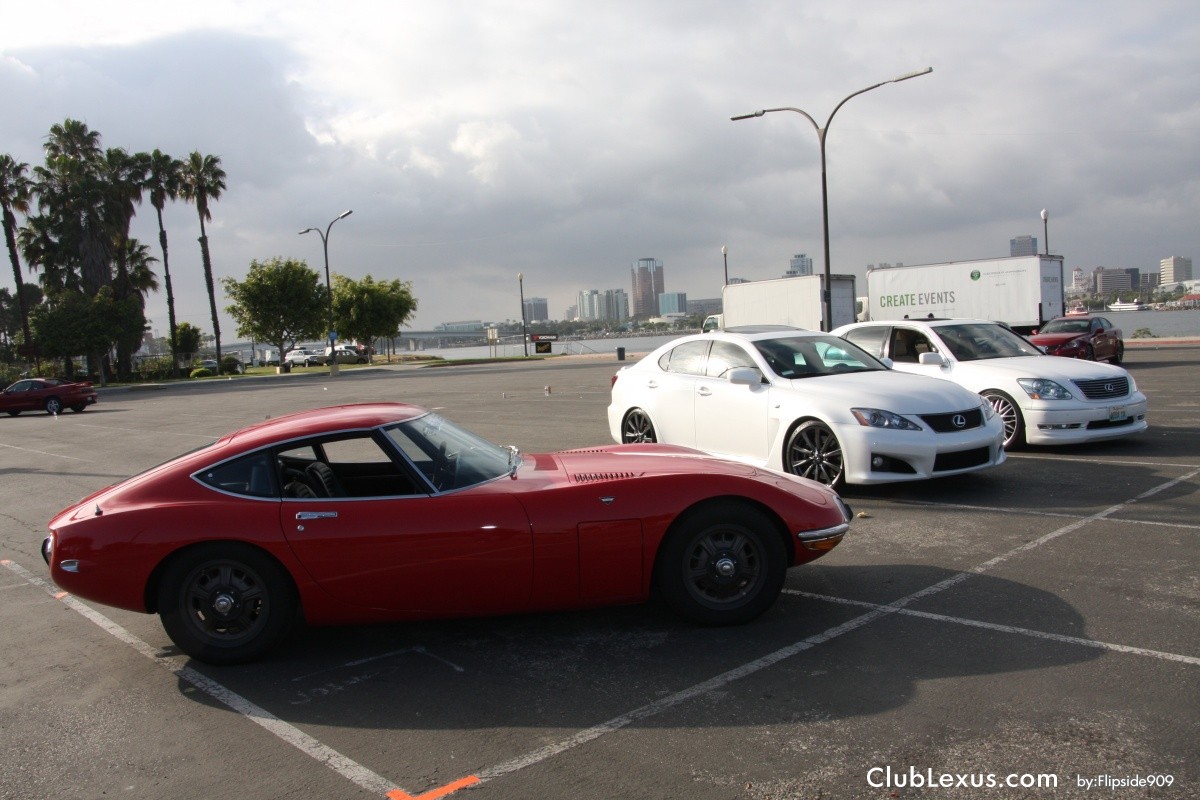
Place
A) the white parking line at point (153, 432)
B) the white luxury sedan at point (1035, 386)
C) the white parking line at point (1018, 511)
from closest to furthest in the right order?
the white parking line at point (1018, 511), the white luxury sedan at point (1035, 386), the white parking line at point (153, 432)

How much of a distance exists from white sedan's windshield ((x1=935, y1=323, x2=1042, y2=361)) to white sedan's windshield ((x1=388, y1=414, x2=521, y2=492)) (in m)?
7.33

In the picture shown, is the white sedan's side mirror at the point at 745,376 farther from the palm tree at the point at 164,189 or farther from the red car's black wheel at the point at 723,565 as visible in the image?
the palm tree at the point at 164,189

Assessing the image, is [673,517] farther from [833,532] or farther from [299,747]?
[299,747]

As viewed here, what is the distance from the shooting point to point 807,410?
8086mm

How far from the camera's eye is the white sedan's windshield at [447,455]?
4.86 meters

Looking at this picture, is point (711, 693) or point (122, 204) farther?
point (122, 204)

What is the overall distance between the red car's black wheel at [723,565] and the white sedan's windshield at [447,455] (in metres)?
1.10

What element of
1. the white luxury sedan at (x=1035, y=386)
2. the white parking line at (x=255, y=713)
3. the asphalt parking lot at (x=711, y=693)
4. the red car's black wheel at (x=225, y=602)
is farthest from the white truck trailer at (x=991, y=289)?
the red car's black wheel at (x=225, y=602)

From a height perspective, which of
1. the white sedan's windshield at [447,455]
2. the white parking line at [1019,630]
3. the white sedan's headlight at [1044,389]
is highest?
the white sedan's windshield at [447,455]

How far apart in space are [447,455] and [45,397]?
3116cm

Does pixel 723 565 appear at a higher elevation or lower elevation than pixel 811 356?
lower

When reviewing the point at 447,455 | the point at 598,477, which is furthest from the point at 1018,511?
the point at 447,455

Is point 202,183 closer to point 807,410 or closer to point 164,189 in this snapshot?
point 164,189

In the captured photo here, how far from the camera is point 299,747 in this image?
147 inches
